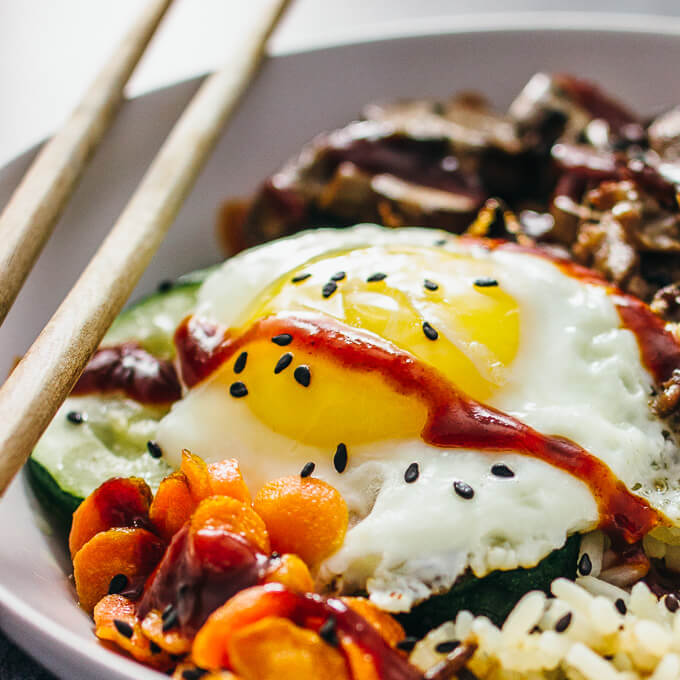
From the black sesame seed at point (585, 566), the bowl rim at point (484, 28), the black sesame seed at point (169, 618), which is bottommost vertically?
the black sesame seed at point (169, 618)

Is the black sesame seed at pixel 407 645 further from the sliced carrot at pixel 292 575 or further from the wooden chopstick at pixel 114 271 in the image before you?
the wooden chopstick at pixel 114 271

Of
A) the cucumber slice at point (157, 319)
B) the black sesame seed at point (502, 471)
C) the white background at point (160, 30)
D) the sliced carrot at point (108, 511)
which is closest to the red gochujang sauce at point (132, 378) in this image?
Result: the cucumber slice at point (157, 319)

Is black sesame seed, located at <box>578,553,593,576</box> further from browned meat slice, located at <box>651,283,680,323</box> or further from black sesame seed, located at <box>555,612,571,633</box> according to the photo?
browned meat slice, located at <box>651,283,680,323</box>

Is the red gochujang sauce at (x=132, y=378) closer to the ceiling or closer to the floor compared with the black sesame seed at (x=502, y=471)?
closer to the floor

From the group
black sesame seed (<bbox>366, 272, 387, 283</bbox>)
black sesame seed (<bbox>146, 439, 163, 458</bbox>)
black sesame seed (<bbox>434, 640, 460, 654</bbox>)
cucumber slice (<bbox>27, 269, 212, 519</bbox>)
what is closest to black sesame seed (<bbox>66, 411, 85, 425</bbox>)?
cucumber slice (<bbox>27, 269, 212, 519</bbox>)

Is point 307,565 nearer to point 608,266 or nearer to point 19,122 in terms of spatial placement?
point 608,266

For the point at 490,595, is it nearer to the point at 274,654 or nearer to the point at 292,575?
the point at 292,575

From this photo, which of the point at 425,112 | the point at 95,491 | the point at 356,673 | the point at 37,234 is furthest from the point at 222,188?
the point at 356,673

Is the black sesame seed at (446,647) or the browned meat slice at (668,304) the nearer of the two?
the black sesame seed at (446,647)
